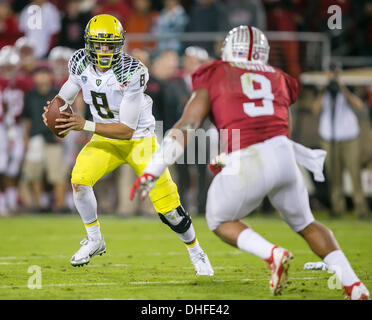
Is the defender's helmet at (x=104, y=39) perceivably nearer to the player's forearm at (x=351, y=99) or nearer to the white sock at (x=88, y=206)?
the white sock at (x=88, y=206)

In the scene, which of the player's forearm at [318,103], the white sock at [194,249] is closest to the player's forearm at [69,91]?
the white sock at [194,249]

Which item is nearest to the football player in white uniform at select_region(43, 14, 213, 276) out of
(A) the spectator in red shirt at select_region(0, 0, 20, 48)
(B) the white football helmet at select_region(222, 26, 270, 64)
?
(B) the white football helmet at select_region(222, 26, 270, 64)

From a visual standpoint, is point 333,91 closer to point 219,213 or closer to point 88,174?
point 88,174

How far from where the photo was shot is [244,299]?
4.75 m

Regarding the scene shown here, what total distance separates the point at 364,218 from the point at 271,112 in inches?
251

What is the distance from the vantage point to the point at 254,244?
4.57 m

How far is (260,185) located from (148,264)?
2242mm

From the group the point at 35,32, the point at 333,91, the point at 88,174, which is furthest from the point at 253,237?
the point at 35,32

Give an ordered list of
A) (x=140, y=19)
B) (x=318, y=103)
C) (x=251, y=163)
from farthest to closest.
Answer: (x=140, y=19), (x=318, y=103), (x=251, y=163)

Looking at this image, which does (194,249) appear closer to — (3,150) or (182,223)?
(182,223)

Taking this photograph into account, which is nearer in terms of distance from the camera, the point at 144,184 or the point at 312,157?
the point at 144,184

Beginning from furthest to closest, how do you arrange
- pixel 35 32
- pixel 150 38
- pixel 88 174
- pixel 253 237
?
pixel 35 32, pixel 150 38, pixel 88 174, pixel 253 237

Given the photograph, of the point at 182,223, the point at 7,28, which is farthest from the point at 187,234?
the point at 7,28

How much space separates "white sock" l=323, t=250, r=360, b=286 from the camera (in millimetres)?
4547
